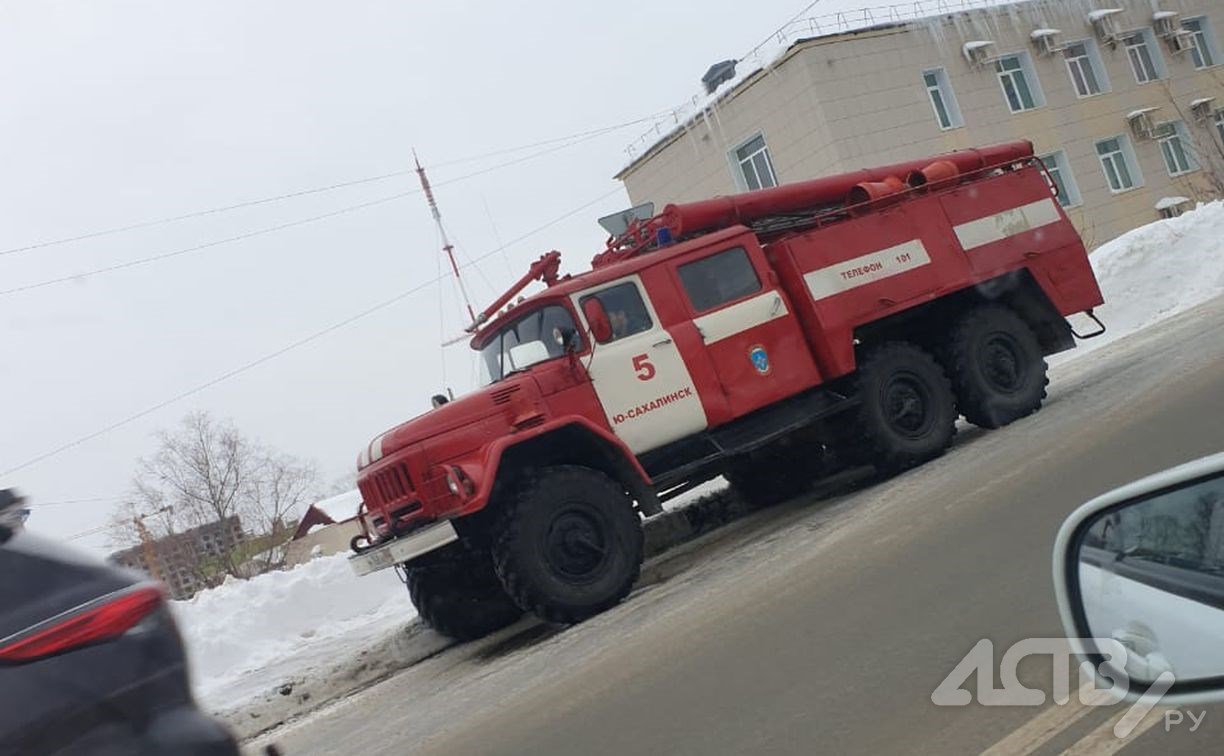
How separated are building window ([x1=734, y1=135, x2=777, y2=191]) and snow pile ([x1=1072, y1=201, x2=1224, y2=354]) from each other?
12297mm

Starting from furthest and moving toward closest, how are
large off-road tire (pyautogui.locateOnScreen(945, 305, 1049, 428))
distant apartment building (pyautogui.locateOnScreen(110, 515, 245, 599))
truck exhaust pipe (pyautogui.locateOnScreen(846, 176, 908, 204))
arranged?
distant apartment building (pyautogui.locateOnScreen(110, 515, 245, 599))
large off-road tire (pyautogui.locateOnScreen(945, 305, 1049, 428))
truck exhaust pipe (pyautogui.locateOnScreen(846, 176, 908, 204))

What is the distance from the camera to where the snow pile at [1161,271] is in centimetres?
1706

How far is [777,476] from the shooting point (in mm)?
11953

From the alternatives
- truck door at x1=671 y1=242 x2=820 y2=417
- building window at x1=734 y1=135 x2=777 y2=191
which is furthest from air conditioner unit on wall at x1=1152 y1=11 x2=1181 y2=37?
truck door at x1=671 y1=242 x2=820 y2=417

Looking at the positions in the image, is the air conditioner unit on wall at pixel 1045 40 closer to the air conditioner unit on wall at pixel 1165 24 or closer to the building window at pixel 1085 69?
the building window at pixel 1085 69

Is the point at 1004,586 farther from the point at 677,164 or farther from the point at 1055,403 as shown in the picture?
the point at 677,164

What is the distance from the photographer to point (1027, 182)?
459 inches

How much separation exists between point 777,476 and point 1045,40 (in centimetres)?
2428

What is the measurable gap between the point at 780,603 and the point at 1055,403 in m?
6.15

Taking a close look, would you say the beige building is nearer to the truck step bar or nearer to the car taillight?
the truck step bar

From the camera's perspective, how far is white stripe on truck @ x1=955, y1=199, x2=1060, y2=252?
36.4 ft

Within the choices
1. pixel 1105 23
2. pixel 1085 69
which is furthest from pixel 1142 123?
pixel 1105 23

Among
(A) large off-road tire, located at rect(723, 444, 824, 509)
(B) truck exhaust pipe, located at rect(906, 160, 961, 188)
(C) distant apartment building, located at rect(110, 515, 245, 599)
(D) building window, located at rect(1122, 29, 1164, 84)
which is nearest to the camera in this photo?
(B) truck exhaust pipe, located at rect(906, 160, 961, 188)

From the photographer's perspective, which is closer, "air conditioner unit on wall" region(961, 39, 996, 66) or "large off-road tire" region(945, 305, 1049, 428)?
"large off-road tire" region(945, 305, 1049, 428)
